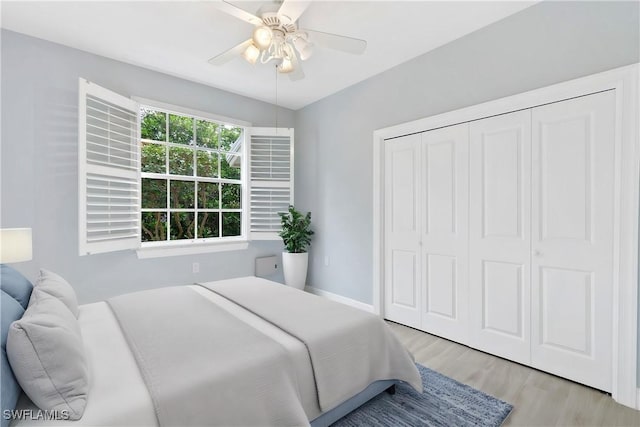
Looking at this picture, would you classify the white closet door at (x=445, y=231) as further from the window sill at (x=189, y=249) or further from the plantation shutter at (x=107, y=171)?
the plantation shutter at (x=107, y=171)

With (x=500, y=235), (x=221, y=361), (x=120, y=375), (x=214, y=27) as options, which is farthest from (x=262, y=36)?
(x=500, y=235)

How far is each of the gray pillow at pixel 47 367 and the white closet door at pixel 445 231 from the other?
9.23 ft

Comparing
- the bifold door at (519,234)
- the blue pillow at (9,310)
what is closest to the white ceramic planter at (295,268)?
the bifold door at (519,234)

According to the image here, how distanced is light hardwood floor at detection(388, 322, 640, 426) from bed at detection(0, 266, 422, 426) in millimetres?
634

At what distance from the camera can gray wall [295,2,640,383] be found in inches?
83.4

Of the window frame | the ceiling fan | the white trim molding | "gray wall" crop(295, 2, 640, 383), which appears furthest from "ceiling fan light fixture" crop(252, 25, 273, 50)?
the white trim molding

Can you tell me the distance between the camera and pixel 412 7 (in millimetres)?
2369

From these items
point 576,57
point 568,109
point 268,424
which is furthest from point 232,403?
point 576,57

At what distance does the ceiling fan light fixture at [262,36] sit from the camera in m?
2.01

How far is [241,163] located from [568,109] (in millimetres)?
3728

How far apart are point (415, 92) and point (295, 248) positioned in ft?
8.23

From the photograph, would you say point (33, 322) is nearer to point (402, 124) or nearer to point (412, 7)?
point (412, 7)

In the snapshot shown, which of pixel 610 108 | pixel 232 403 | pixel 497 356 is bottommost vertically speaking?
pixel 497 356

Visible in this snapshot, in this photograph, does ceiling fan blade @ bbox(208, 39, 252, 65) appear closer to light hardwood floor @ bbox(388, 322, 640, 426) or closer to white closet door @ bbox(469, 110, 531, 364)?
white closet door @ bbox(469, 110, 531, 364)
